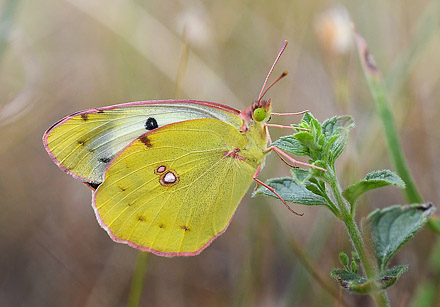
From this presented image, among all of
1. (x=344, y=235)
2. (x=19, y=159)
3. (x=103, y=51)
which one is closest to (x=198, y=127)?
(x=344, y=235)

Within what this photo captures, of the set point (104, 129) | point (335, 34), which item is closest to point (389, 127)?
point (335, 34)

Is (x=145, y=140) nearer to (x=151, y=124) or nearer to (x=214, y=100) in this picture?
(x=151, y=124)

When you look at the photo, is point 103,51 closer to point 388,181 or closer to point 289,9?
point 289,9

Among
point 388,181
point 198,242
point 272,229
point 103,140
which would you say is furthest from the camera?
point 272,229

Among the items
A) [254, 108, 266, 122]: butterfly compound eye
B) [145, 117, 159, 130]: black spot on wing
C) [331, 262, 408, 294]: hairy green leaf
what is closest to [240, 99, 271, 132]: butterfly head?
[254, 108, 266, 122]: butterfly compound eye

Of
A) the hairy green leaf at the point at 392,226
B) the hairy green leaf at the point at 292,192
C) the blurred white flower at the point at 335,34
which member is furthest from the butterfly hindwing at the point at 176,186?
the blurred white flower at the point at 335,34
